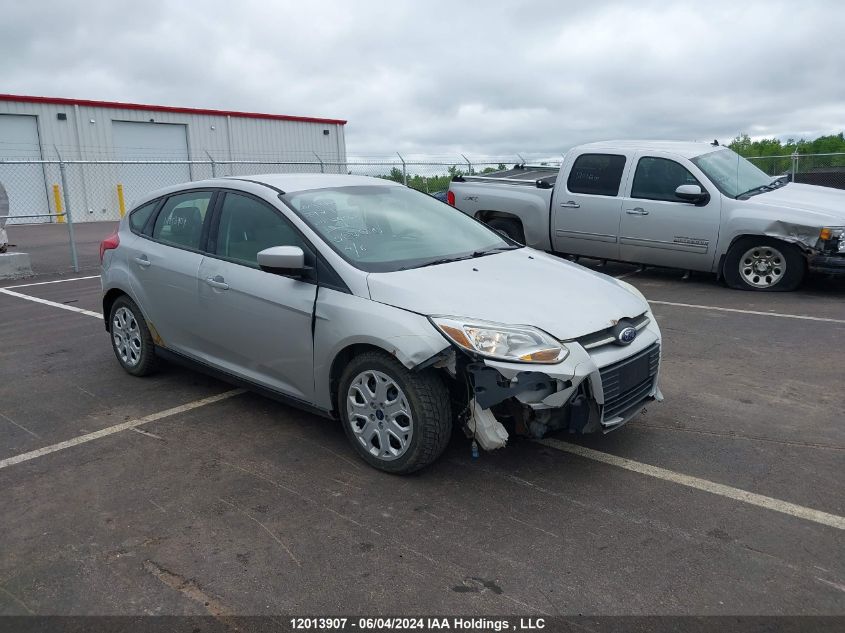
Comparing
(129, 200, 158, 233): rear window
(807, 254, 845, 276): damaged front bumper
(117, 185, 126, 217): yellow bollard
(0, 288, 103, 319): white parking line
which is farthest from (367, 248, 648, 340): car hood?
(117, 185, 126, 217): yellow bollard

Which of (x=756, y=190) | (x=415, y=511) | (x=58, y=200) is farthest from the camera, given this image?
(x=58, y=200)

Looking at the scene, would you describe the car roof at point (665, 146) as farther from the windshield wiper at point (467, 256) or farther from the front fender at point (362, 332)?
the front fender at point (362, 332)

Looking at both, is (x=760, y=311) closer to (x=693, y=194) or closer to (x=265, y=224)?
(x=693, y=194)

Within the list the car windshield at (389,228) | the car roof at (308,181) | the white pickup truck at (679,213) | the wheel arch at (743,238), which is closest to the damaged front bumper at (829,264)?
the white pickup truck at (679,213)

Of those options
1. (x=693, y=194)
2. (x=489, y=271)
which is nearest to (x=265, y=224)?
(x=489, y=271)

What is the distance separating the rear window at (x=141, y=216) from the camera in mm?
5551

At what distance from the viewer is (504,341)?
3.46 metres

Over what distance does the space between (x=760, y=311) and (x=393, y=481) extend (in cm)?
555

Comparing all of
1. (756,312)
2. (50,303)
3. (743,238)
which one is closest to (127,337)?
(50,303)

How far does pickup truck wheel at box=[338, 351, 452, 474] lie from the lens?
3.56 meters

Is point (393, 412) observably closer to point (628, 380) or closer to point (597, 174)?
point (628, 380)

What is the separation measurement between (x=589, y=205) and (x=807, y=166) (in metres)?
Result: 11.9

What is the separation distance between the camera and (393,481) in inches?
148

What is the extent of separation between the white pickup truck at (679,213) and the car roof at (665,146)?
0.05ft
